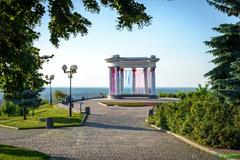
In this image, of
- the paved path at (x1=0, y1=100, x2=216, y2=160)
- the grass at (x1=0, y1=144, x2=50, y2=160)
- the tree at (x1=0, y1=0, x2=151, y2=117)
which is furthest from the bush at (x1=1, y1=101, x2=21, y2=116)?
the tree at (x1=0, y1=0, x2=151, y2=117)

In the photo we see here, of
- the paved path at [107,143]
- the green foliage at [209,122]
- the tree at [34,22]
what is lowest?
the paved path at [107,143]

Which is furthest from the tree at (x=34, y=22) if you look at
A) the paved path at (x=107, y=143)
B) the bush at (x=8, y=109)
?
the bush at (x=8, y=109)

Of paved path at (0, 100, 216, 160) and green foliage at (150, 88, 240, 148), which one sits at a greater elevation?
green foliage at (150, 88, 240, 148)

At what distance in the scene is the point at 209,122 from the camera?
21.5 metres

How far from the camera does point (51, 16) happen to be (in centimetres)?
1302

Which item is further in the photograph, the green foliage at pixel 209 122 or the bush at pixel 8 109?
the bush at pixel 8 109

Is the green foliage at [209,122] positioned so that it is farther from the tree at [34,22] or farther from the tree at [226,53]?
the tree at [34,22]

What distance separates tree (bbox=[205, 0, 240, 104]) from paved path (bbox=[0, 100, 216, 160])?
337 centimetres

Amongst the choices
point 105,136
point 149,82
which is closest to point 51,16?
point 105,136

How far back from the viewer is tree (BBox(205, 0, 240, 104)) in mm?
22656

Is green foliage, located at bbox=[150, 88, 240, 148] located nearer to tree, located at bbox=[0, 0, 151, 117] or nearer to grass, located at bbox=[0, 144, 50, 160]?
grass, located at bbox=[0, 144, 50, 160]

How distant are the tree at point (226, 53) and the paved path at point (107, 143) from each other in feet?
11.1

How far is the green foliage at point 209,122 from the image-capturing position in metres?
20.4

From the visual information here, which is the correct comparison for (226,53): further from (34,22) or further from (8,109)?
(8,109)
